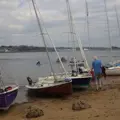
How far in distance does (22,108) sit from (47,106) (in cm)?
155

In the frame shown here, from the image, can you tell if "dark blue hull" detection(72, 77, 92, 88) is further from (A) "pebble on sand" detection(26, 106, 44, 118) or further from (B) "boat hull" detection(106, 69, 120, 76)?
(B) "boat hull" detection(106, 69, 120, 76)

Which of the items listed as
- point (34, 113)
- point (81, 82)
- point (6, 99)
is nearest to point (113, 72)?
point (81, 82)

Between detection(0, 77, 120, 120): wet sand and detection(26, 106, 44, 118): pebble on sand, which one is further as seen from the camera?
detection(26, 106, 44, 118): pebble on sand

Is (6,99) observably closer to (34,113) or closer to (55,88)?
(34,113)

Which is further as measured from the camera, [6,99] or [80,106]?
[6,99]

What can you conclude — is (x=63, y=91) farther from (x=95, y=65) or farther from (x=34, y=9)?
(x=34, y=9)

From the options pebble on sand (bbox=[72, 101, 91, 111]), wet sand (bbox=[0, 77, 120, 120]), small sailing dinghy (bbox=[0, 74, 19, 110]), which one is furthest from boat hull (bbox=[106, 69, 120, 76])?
pebble on sand (bbox=[72, 101, 91, 111])

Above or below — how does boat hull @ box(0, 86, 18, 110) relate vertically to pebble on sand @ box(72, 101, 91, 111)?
above

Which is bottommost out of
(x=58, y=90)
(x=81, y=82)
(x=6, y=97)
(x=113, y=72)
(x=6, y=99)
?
(x=113, y=72)

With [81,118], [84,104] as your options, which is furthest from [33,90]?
[81,118]

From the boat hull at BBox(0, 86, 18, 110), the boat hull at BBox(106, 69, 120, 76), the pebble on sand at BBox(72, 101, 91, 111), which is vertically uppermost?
the boat hull at BBox(0, 86, 18, 110)

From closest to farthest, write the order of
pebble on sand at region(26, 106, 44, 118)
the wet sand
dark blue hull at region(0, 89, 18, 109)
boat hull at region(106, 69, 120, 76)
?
the wet sand, pebble on sand at region(26, 106, 44, 118), dark blue hull at region(0, 89, 18, 109), boat hull at region(106, 69, 120, 76)

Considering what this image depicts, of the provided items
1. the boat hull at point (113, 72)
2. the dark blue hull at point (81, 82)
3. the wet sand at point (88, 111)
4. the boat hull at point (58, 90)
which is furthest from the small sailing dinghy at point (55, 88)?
the boat hull at point (113, 72)

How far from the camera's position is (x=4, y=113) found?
52.5 feet
